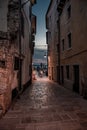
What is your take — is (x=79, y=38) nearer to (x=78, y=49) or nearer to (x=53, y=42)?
(x=78, y=49)

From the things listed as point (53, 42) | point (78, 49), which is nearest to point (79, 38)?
point (78, 49)

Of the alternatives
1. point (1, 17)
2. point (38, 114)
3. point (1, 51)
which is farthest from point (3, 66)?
point (1, 17)

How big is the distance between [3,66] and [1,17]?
279cm

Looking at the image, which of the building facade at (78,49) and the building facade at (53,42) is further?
the building facade at (53,42)

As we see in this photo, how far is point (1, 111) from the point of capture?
5223 millimetres

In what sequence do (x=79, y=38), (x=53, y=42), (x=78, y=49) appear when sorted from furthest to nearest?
(x=53, y=42), (x=78, y=49), (x=79, y=38)

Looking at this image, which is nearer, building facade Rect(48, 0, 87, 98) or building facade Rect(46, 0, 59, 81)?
building facade Rect(48, 0, 87, 98)

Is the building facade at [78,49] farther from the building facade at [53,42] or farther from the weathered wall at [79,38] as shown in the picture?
the building facade at [53,42]

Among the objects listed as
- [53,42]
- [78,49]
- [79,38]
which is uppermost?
[53,42]

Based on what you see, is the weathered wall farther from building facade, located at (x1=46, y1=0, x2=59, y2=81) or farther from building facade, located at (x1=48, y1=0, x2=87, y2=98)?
building facade, located at (x1=46, y1=0, x2=59, y2=81)

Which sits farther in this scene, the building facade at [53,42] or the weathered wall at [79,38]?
the building facade at [53,42]

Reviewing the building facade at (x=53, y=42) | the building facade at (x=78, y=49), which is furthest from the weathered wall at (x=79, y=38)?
the building facade at (x=53, y=42)

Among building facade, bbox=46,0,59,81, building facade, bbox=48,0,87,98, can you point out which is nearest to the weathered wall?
building facade, bbox=48,0,87,98

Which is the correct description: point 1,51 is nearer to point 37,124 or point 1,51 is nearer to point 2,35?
point 2,35
